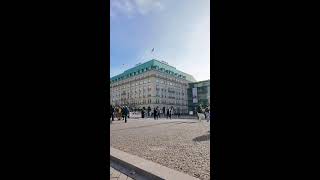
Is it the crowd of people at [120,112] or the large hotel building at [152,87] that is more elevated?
the large hotel building at [152,87]

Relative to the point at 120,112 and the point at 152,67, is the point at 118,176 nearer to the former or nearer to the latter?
the point at 120,112

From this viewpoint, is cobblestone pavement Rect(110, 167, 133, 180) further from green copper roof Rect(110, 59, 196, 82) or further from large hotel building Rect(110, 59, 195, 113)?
green copper roof Rect(110, 59, 196, 82)

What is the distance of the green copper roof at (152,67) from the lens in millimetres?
99625

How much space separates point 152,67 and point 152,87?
8367 mm

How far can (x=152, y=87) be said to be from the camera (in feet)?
316

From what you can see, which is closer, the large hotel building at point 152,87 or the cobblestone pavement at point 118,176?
the cobblestone pavement at point 118,176

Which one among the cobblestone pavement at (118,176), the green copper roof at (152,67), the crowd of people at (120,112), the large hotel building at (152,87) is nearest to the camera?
the cobblestone pavement at (118,176)

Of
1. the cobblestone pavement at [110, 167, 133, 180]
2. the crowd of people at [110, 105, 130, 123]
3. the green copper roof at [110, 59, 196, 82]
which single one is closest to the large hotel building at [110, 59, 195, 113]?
the green copper roof at [110, 59, 196, 82]

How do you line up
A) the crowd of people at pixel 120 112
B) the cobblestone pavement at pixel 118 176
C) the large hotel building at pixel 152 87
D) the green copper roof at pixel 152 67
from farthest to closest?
the green copper roof at pixel 152 67 < the large hotel building at pixel 152 87 < the crowd of people at pixel 120 112 < the cobblestone pavement at pixel 118 176

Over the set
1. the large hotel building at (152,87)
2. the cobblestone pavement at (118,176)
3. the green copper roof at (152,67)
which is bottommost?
the cobblestone pavement at (118,176)

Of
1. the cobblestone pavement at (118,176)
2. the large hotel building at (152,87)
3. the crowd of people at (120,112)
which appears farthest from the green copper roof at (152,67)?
the cobblestone pavement at (118,176)

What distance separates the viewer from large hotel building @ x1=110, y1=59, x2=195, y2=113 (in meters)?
97.1

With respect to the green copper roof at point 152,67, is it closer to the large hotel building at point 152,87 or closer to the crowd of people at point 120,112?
the large hotel building at point 152,87

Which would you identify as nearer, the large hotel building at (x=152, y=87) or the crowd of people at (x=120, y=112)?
the crowd of people at (x=120, y=112)
